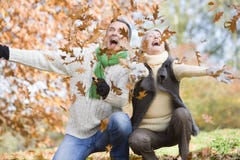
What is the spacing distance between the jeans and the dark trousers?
8cm

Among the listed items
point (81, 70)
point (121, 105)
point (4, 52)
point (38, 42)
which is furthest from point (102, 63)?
point (38, 42)

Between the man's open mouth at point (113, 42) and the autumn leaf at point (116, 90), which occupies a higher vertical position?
the man's open mouth at point (113, 42)

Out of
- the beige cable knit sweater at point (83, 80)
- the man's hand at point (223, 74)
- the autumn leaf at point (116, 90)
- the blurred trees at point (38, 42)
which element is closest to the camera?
the man's hand at point (223, 74)

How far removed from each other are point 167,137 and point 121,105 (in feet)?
1.40

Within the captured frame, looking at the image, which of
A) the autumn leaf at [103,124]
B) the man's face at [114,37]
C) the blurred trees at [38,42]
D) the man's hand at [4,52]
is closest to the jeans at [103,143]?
the autumn leaf at [103,124]

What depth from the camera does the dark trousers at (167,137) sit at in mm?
3480

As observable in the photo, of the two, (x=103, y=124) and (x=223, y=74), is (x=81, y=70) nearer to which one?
(x=103, y=124)

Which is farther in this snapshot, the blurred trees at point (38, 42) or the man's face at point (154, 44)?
the blurred trees at point (38, 42)

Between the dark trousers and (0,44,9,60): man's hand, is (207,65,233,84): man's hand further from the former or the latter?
(0,44,9,60): man's hand

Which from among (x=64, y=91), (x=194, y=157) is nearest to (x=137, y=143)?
(x=194, y=157)

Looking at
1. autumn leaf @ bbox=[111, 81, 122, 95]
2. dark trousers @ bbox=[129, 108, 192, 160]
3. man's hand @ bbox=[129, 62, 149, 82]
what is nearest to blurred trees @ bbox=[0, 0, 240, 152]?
dark trousers @ bbox=[129, 108, 192, 160]

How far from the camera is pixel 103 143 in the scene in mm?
3615

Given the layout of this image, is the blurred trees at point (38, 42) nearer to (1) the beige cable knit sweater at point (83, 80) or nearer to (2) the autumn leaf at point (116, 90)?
(1) the beige cable knit sweater at point (83, 80)

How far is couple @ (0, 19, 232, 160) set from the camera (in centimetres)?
352
